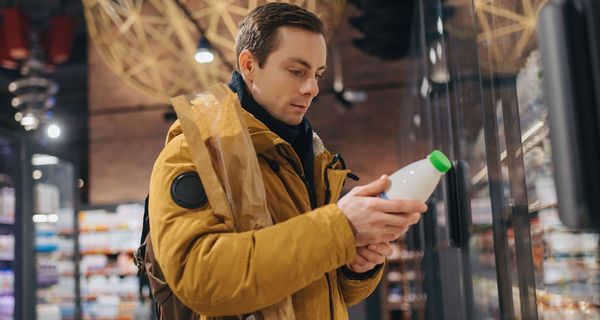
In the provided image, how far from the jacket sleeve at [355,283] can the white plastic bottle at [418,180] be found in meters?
0.36

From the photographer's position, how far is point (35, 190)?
5.21m

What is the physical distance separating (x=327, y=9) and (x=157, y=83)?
1.28 metres

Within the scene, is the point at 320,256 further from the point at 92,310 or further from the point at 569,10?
the point at 92,310

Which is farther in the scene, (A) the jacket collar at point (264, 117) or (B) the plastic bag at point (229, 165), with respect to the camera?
(A) the jacket collar at point (264, 117)

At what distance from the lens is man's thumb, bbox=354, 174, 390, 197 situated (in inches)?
43.6

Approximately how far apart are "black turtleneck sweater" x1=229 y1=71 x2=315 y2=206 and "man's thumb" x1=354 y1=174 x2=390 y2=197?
9.7 inches

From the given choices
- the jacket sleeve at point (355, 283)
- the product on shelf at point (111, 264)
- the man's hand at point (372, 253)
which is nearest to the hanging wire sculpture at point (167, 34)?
the jacket sleeve at point (355, 283)

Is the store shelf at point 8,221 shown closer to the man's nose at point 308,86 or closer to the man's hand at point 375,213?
the man's nose at point 308,86

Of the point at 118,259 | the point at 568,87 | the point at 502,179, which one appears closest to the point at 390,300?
the point at 118,259

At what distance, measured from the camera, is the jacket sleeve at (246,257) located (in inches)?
41.7

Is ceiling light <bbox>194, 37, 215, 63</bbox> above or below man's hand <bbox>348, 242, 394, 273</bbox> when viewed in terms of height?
above

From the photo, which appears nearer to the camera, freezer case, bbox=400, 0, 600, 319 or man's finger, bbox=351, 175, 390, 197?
freezer case, bbox=400, 0, 600, 319

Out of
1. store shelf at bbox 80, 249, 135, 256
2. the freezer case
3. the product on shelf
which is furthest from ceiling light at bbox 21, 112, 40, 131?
the freezer case

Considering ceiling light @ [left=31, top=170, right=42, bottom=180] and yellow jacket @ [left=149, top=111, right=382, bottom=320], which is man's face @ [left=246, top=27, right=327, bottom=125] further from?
ceiling light @ [left=31, top=170, right=42, bottom=180]
